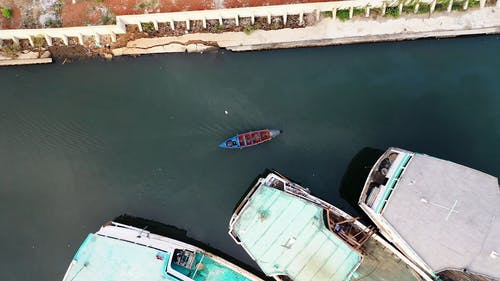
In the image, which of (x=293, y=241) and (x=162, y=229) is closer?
(x=293, y=241)

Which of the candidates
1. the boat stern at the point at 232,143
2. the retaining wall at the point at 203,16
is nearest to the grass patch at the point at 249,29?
the retaining wall at the point at 203,16

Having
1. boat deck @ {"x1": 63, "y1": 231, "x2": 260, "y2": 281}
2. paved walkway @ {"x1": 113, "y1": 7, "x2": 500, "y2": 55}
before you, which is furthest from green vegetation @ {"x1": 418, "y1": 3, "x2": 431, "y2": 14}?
boat deck @ {"x1": 63, "y1": 231, "x2": 260, "y2": 281}

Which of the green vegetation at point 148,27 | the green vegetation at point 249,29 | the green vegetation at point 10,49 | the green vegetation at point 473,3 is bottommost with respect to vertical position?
the green vegetation at point 10,49

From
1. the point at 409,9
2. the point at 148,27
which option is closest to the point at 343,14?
the point at 409,9

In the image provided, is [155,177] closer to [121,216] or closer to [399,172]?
[121,216]

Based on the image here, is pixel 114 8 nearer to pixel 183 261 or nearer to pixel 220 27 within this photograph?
pixel 220 27

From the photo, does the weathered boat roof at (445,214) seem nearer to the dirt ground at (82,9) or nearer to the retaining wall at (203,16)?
the retaining wall at (203,16)
